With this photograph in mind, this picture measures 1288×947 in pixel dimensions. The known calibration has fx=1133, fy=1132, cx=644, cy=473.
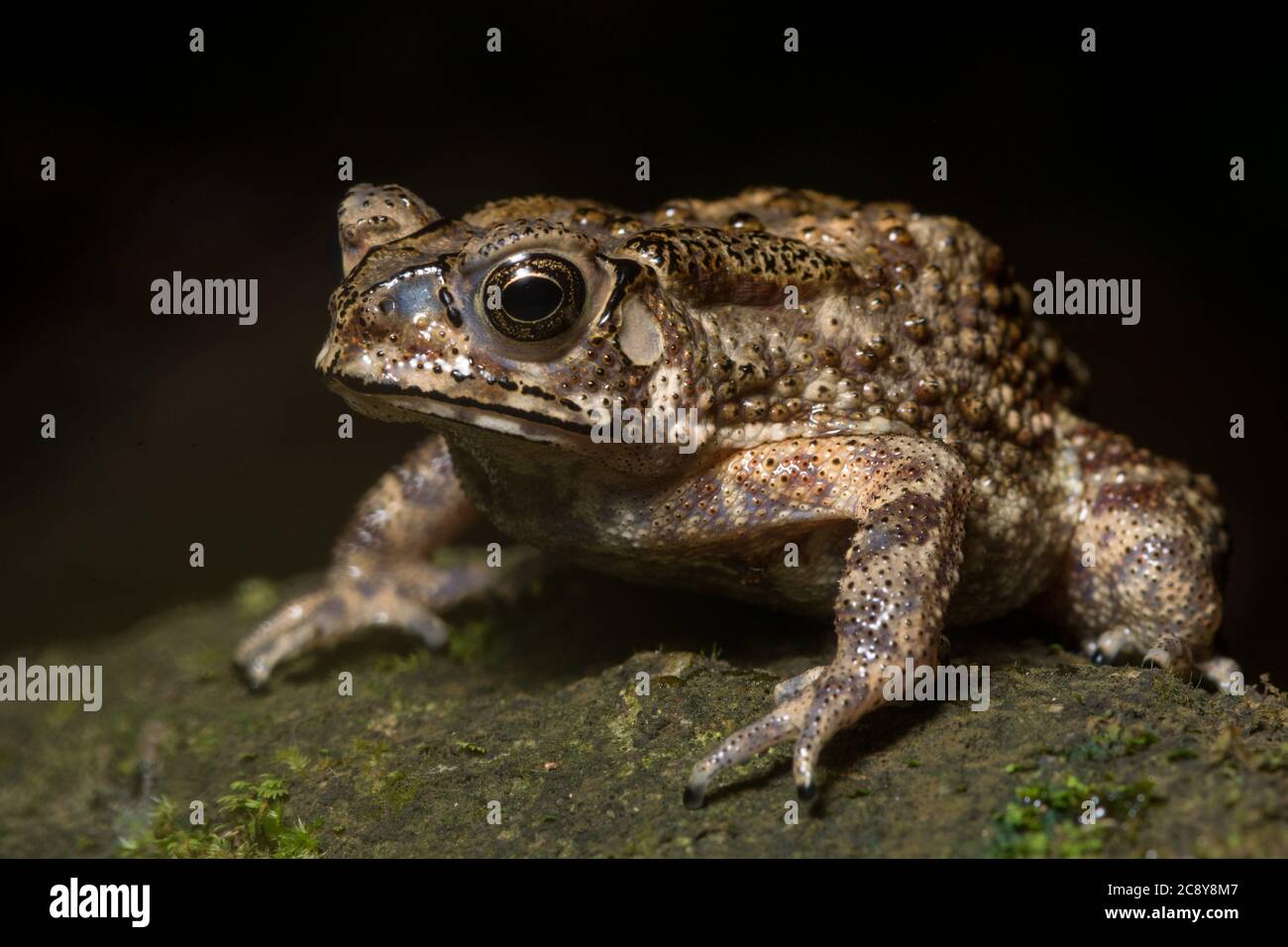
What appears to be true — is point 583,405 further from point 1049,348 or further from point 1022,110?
point 1022,110

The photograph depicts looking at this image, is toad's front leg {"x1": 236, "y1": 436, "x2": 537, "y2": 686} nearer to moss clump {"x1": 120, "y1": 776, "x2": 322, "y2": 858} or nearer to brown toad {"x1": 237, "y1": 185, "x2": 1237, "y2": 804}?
brown toad {"x1": 237, "y1": 185, "x2": 1237, "y2": 804}

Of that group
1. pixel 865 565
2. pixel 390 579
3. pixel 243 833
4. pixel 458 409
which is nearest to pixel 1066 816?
pixel 865 565

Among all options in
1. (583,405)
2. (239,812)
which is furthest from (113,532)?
(583,405)

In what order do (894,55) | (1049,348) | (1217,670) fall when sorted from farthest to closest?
(894,55) < (1049,348) < (1217,670)

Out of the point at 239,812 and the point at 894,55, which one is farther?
the point at 894,55

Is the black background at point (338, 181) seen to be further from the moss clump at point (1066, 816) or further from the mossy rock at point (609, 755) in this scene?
the moss clump at point (1066, 816)

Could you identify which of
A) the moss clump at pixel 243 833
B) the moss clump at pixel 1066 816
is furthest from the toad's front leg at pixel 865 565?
the moss clump at pixel 243 833

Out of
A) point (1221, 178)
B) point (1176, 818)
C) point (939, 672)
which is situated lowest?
point (1176, 818)
